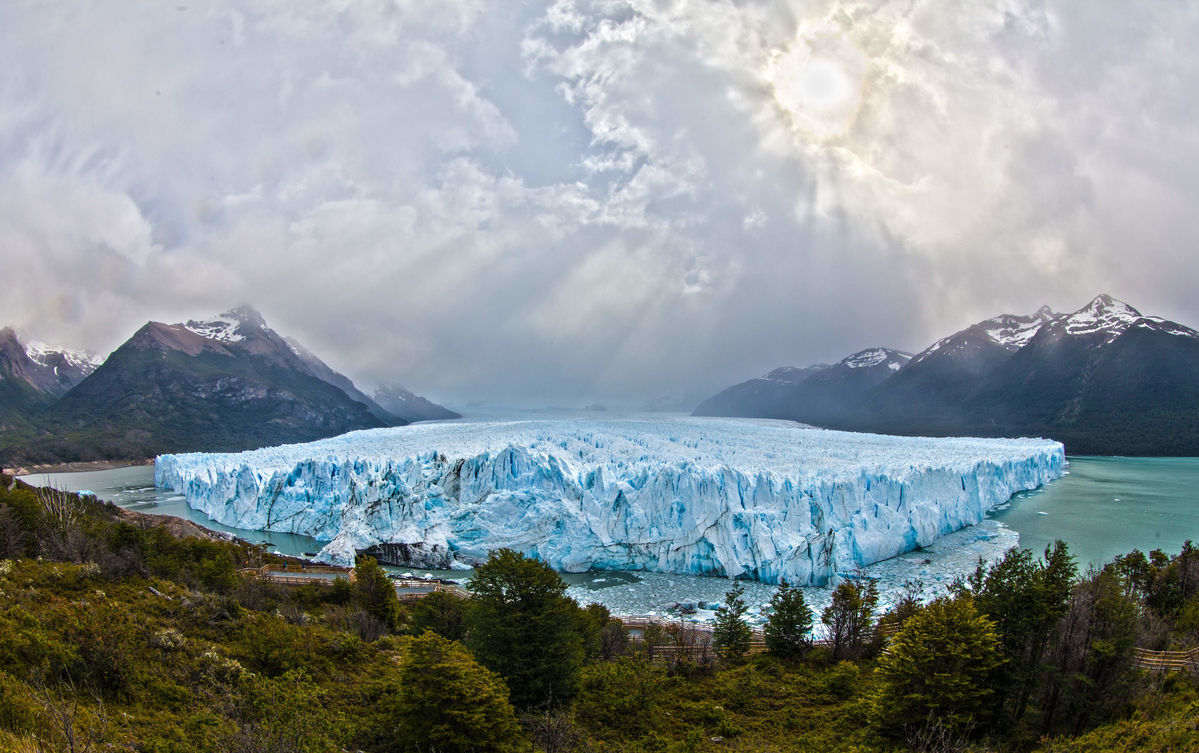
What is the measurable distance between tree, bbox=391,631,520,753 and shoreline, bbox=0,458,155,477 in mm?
85566

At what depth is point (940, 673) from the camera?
8.96 meters

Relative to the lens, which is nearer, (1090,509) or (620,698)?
(620,698)

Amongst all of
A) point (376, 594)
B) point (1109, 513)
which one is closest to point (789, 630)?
point (376, 594)

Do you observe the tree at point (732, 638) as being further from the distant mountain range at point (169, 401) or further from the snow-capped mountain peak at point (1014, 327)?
the snow-capped mountain peak at point (1014, 327)

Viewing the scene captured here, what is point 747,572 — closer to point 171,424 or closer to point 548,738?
point 548,738

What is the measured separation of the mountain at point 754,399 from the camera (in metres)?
169

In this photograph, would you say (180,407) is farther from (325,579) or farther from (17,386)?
(325,579)

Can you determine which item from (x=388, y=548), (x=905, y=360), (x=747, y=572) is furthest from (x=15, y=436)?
(x=905, y=360)

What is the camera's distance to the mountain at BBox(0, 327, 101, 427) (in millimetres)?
98812

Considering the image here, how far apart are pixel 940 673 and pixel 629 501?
65.6 ft

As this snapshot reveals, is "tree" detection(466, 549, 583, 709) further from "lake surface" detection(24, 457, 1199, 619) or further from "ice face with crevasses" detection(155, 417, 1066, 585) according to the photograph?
"ice face with crevasses" detection(155, 417, 1066, 585)

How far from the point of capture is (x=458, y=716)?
765 centimetres

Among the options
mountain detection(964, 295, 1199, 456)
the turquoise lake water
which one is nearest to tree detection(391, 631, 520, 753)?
the turquoise lake water

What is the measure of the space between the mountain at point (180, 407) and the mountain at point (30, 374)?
5.19 metres
